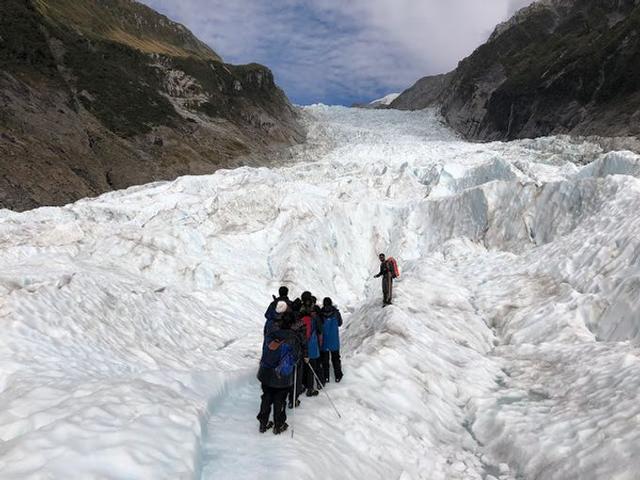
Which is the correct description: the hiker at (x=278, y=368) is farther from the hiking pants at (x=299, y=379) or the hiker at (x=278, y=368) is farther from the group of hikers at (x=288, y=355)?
the hiking pants at (x=299, y=379)

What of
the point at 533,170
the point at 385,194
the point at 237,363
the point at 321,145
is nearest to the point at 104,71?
the point at 321,145

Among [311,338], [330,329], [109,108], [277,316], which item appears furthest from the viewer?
[109,108]

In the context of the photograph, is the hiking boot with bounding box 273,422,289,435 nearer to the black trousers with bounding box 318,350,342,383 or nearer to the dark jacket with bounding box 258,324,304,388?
the dark jacket with bounding box 258,324,304,388

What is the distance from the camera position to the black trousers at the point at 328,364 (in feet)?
28.2

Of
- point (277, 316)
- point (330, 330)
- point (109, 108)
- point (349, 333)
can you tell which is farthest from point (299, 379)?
point (109, 108)

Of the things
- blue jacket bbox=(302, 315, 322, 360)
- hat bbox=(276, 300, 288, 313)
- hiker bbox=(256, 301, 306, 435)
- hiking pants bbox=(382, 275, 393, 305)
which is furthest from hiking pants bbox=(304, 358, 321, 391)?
hiking pants bbox=(382, 275, 393, 305)

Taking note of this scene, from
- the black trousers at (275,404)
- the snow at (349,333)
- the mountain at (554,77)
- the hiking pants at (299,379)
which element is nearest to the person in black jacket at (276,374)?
the black trousers at (275,404)

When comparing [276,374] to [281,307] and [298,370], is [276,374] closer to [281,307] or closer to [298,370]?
[281,307]

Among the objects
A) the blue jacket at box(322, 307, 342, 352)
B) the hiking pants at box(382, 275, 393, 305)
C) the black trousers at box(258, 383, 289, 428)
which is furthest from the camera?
the hiking pants at box(382, 275, 393, 305)

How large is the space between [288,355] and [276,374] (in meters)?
0.29

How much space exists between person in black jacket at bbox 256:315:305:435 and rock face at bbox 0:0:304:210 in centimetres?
3183

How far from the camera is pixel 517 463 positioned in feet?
22.1

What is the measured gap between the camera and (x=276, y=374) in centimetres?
633

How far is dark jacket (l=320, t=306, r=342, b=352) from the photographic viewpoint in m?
8.71
